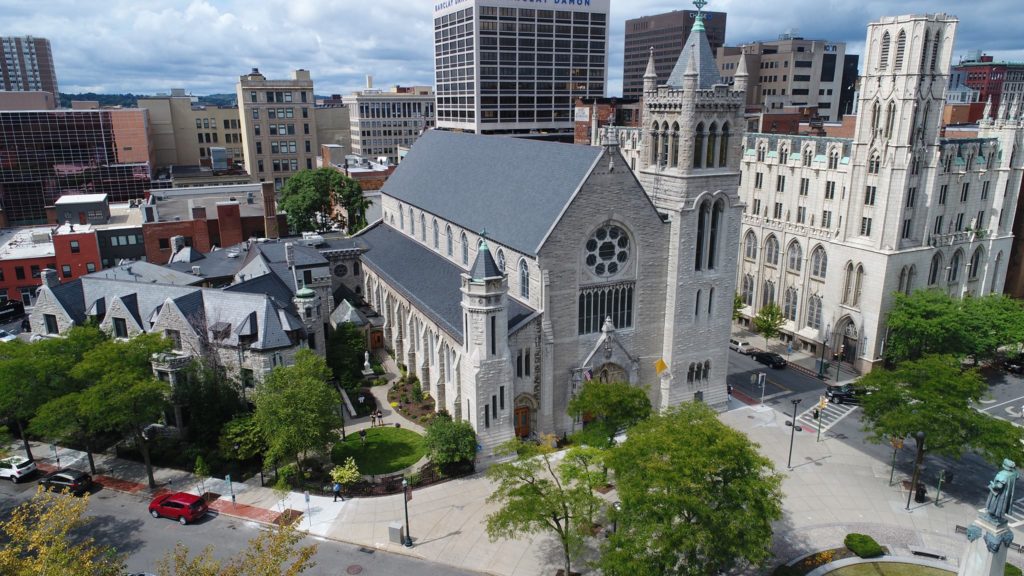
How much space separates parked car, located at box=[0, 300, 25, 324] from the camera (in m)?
68.3

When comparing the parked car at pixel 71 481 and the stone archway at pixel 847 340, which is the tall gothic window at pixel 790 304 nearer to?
the stone archway at pixel 847 340

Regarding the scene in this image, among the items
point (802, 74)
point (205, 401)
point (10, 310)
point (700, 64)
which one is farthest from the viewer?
point (802, 74)

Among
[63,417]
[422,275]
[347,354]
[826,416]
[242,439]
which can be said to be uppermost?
[422,275]

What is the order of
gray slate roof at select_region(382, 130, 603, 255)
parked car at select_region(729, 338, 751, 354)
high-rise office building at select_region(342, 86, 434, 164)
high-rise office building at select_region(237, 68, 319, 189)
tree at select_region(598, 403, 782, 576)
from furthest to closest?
1. high-rise office building at select_region(342, 86, 434, 164)
2. high-rise office building at select_region(237, 68, 319, 189)
3. parked car at select_region(729, 338, 751, 354)
4. gray slate roof at select_region(382, 130, 603, 255)
5. tree at select_region(598, 403, 782, 576)

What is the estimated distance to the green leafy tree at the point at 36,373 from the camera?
39.8 metres

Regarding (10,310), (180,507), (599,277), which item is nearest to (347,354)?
(180,507)

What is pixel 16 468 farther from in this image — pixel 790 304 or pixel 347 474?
pixel 790 304

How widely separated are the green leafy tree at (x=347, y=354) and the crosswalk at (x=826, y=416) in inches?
1397

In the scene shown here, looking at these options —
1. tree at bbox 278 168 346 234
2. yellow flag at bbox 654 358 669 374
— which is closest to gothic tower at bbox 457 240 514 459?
yellow flag at bbox 654 358 669 374

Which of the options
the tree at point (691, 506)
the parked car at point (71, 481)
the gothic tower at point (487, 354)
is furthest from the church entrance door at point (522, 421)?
the parked car at point (71, 481)

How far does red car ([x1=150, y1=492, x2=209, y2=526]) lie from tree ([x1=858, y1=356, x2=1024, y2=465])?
40.1m

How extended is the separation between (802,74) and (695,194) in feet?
396

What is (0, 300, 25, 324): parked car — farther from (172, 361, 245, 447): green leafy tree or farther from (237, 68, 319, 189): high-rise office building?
(237, 68, 319, 189): high-rise office building

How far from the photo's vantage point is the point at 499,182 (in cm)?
5325
